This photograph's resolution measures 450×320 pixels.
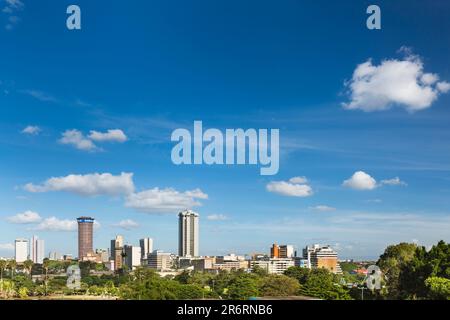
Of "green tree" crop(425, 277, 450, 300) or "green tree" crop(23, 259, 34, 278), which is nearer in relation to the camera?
"green tree" crop(425, 277, 450, 300)

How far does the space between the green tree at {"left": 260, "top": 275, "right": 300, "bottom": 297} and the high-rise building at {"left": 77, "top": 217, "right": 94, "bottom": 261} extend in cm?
631

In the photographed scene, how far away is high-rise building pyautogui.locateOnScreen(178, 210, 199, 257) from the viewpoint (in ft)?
57.1

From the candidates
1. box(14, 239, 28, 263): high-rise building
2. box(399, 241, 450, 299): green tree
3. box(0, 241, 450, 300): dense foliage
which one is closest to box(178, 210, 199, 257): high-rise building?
box(0, 241, 450, 300): dense foliage

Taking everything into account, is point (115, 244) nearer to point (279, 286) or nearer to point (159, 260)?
point (159, 260)

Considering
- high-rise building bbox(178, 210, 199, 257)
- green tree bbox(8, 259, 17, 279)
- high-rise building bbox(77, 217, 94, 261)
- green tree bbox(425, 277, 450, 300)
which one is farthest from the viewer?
green tree bbox(8, 259, 17, 279)

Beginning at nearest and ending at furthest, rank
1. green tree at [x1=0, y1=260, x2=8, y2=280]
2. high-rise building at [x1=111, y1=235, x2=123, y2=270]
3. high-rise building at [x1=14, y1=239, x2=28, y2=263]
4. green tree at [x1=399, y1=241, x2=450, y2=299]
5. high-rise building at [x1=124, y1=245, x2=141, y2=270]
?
green tree at [x1=399, y1=241, x2=450, y2=299]
green tree at [x1=0, y1=260, x2=8, y2=280]
high-rise building at [x1=14, y1=239, x2=28, y2=263]
high-rise building at [x1=111, y1=235, x2=123, y2=270]
high-rise building at [x1=124, y1=245, x2=141, y2=270]

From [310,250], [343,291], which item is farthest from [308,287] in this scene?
[310,250]

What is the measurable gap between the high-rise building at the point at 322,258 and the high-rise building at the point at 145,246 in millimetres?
7540

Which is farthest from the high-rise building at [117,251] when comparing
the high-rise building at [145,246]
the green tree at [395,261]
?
the green tree at [395,261]

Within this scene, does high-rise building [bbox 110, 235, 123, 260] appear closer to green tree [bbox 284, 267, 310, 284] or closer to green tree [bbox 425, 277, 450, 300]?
green tree [bbox 284, 267, 310, 284]

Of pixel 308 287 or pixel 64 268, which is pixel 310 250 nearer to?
pixel 308 287

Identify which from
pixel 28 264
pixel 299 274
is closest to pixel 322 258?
pixel 299 274
